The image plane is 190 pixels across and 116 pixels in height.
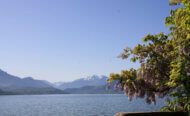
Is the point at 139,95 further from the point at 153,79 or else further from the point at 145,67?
the point at 145,67

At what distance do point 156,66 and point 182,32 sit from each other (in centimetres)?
216

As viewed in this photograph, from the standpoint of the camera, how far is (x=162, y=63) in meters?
11.2

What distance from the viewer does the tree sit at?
33.2 feet

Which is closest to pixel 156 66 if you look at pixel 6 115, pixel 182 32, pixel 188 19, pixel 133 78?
pixel 133 78

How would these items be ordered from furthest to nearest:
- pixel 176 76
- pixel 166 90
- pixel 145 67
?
pixel 166 90
pixel 145 67
pixel 176 76

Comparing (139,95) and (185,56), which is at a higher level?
(185,56)

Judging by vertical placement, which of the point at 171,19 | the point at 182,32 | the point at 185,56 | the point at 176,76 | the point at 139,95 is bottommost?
the point at 139,95

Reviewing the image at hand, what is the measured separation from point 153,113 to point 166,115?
83 centimetres

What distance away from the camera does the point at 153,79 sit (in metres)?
12.0

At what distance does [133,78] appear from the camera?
11.7 m

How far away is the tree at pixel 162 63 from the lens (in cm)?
1013

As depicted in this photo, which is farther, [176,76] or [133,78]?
[133,78]

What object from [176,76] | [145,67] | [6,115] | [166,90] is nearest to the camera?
[176,76]

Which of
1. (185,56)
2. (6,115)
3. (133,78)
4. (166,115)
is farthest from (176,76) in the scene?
(6,115)
